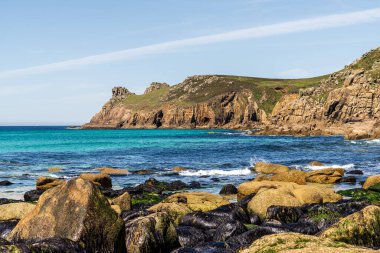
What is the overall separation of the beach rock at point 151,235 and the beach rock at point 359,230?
4189 millimetres

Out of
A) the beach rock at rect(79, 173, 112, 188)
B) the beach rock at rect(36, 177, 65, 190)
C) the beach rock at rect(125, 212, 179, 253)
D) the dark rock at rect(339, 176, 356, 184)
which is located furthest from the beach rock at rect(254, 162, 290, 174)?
the beach rock at rect(125, 212, 179, 253)

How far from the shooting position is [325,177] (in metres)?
34.3

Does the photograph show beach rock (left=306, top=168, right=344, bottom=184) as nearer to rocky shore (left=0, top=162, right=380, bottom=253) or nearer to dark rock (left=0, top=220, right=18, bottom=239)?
rocky shore (left=0, top=162, right=380, bottom=253)

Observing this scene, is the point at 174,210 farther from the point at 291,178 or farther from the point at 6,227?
the point at 291,178

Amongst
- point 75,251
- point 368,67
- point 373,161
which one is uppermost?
point 368,67

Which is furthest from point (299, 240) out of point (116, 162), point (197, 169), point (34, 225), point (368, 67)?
point (368, 67)

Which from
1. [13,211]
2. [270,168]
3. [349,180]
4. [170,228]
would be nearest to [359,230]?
[170,228]

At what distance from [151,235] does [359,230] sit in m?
5.28

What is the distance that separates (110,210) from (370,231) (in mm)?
6502

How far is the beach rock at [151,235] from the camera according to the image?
40.4ft

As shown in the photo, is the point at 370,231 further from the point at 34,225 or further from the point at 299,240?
the point at 34,225

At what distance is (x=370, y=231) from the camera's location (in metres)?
11.7

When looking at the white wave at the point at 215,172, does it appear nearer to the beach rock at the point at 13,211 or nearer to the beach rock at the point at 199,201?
the beach rock at the point at 199,201

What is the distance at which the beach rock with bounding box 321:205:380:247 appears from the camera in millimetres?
11211
